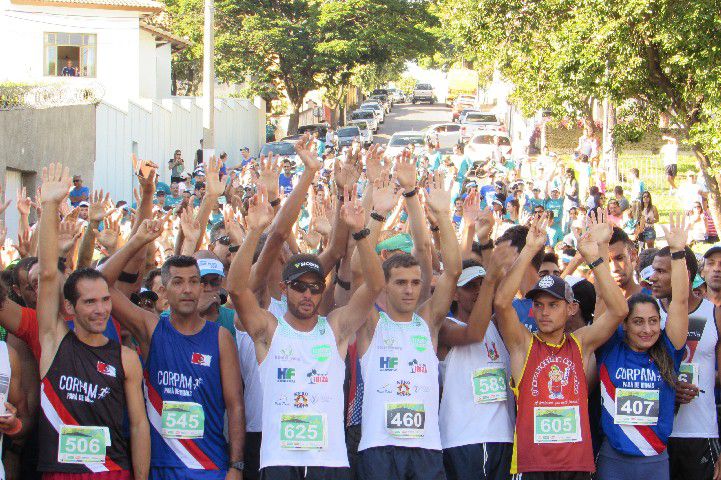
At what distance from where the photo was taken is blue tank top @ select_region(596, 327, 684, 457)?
22.4 ft

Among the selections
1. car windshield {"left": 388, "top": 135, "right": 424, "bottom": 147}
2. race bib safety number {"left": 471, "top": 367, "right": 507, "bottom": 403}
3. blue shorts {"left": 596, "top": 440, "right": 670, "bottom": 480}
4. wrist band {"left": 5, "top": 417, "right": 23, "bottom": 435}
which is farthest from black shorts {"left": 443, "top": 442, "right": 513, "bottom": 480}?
car windshield {"left": 388, "top": 135, "right": 424, "bottom": 147}

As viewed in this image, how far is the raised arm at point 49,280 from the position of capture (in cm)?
632

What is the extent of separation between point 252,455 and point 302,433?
2.41ft

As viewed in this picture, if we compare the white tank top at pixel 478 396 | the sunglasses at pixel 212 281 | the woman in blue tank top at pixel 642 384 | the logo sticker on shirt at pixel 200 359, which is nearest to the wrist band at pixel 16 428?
the logo sticker on shirt at pixel 200 359

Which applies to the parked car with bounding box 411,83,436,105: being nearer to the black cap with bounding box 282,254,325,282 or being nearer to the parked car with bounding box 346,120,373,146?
the parked car with bounding box 346,120,373,146

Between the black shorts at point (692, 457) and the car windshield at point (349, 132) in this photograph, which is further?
the car windshield at point (349, 132)

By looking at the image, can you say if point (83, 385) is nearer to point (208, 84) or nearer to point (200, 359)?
point (200, 359)

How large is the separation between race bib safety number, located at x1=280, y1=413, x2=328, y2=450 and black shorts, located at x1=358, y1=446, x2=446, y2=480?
1.13ft

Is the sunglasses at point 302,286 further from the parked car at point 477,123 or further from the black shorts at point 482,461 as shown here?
the parked car at point 477,123

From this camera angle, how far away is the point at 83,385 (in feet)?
20.5

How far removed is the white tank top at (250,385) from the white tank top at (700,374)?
2.60m

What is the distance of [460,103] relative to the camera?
70000 mm

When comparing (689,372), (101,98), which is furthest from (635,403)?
(101,98)

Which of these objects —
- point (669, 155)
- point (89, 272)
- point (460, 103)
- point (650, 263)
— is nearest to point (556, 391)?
point (650, 263)
